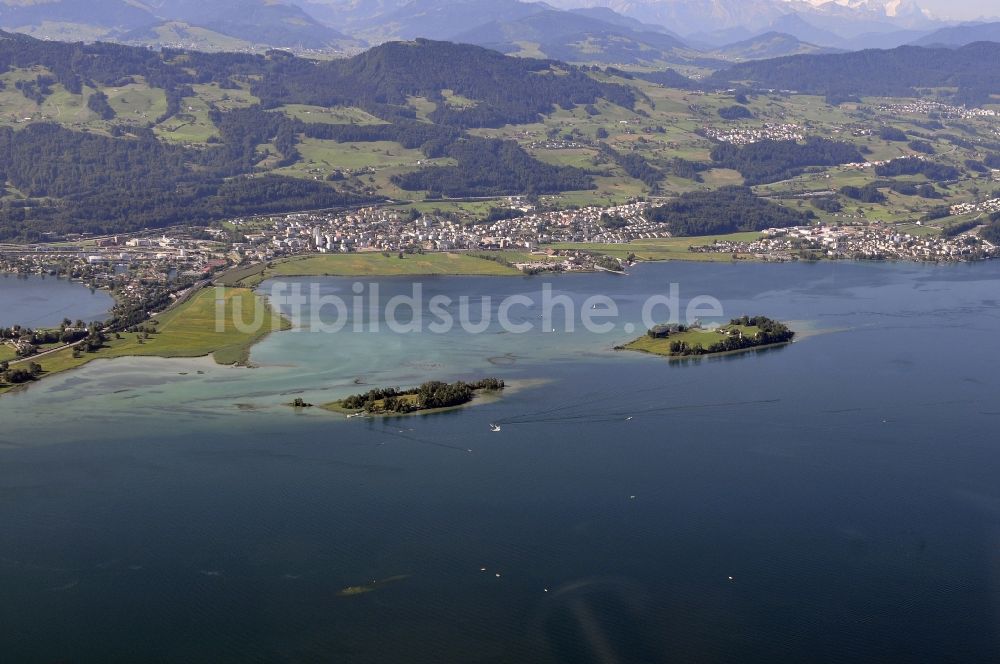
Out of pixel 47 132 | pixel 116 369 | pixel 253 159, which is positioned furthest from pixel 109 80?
pixel 116 369

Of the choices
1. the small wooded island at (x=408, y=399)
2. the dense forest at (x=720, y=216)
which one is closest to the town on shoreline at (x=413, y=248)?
the dense forest at (x=720, y=216)

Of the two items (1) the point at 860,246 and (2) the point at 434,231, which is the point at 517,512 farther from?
(2) the point at 434,231

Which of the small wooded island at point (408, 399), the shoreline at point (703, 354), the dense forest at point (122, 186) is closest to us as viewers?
the small wooded island at point (408, 399)

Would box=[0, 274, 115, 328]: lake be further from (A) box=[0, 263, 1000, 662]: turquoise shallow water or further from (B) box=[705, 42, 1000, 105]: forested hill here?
(B) box=[705, 42, 1000, 105]: forested hill

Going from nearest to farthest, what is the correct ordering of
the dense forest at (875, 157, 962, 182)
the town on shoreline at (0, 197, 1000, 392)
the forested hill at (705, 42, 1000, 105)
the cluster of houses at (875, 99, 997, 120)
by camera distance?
the town on shoreline at (0, 197, 1000, 392), the dense forest at (875, 157, 962, 182), the cluster of houses at (875, 99, 997, 120), the forested hill at (705, 42, 1000, 105)

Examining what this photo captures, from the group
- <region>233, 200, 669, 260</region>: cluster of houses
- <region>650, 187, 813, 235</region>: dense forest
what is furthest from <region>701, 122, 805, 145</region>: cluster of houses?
<region>233, 200, 669, 260</region>: cluster of houses

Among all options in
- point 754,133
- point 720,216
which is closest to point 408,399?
point 720,216

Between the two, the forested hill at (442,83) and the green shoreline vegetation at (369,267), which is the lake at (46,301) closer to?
the green shoreline vegetation at (369,267)
